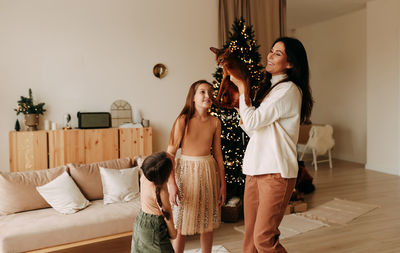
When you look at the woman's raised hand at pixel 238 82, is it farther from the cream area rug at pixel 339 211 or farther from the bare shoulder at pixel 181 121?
the cream area rug at pixel 339 211

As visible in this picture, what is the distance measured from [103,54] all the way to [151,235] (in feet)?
11.1

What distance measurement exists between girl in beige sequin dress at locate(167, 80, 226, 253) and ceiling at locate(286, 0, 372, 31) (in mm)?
5188

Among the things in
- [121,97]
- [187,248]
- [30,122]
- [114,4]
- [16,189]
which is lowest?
[187,248]

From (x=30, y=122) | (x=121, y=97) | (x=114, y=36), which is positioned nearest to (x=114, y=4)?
(x=114, y=36)

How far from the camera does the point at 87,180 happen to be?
344 centimetres

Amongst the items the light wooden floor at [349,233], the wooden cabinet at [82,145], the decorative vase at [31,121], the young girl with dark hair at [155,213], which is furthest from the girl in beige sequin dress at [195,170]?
the decorative vase at [31,121]

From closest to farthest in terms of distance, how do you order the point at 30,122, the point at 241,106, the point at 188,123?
1. the point at 241,106
2. the point at 188,123
3. the point at 30,122

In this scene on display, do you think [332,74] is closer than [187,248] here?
No

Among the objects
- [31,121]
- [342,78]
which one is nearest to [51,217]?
[31,121]

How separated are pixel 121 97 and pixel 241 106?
339 centimetres

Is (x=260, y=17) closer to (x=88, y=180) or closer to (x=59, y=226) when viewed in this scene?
(x=88, y=180)

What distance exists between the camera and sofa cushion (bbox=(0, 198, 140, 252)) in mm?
2633

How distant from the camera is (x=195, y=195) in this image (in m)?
2.46

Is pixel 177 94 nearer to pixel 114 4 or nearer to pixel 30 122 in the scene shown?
pixel 114 4
